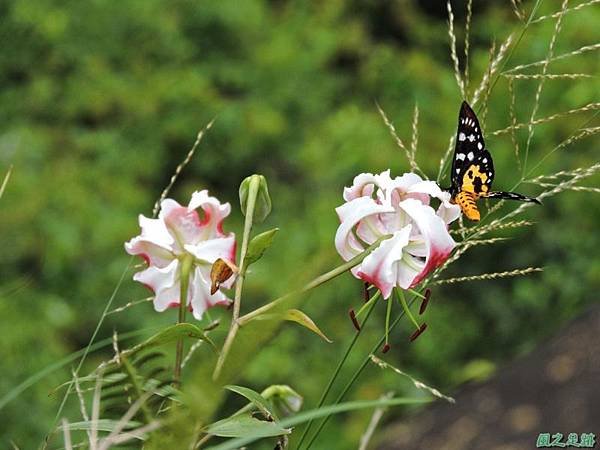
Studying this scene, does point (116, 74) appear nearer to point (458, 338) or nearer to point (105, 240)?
point (105, 240)

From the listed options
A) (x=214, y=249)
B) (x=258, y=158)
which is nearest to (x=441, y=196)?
(x=214, y=249)

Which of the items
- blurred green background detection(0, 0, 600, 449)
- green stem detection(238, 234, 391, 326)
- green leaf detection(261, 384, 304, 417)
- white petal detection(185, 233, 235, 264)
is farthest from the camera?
blurred green background detection(0, 0, 600, 449)

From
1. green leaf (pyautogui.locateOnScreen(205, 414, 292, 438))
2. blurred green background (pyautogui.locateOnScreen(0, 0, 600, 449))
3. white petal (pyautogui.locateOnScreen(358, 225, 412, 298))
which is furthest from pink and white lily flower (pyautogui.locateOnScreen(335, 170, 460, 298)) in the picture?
blurred green background (pyautogui.locateOnScreen(0, 0, 600, 449))

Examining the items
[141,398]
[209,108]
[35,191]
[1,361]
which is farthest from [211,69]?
[141,398]

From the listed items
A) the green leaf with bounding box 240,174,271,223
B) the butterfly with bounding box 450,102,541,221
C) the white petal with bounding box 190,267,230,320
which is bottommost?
the white petal with bounding box 190,267,230,320

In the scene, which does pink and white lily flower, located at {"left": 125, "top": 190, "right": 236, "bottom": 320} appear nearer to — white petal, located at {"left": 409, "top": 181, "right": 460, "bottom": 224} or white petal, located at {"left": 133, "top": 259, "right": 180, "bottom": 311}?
white petal, located at {"left": 133, "top": 259, "right": 180, "bottom": 311}
